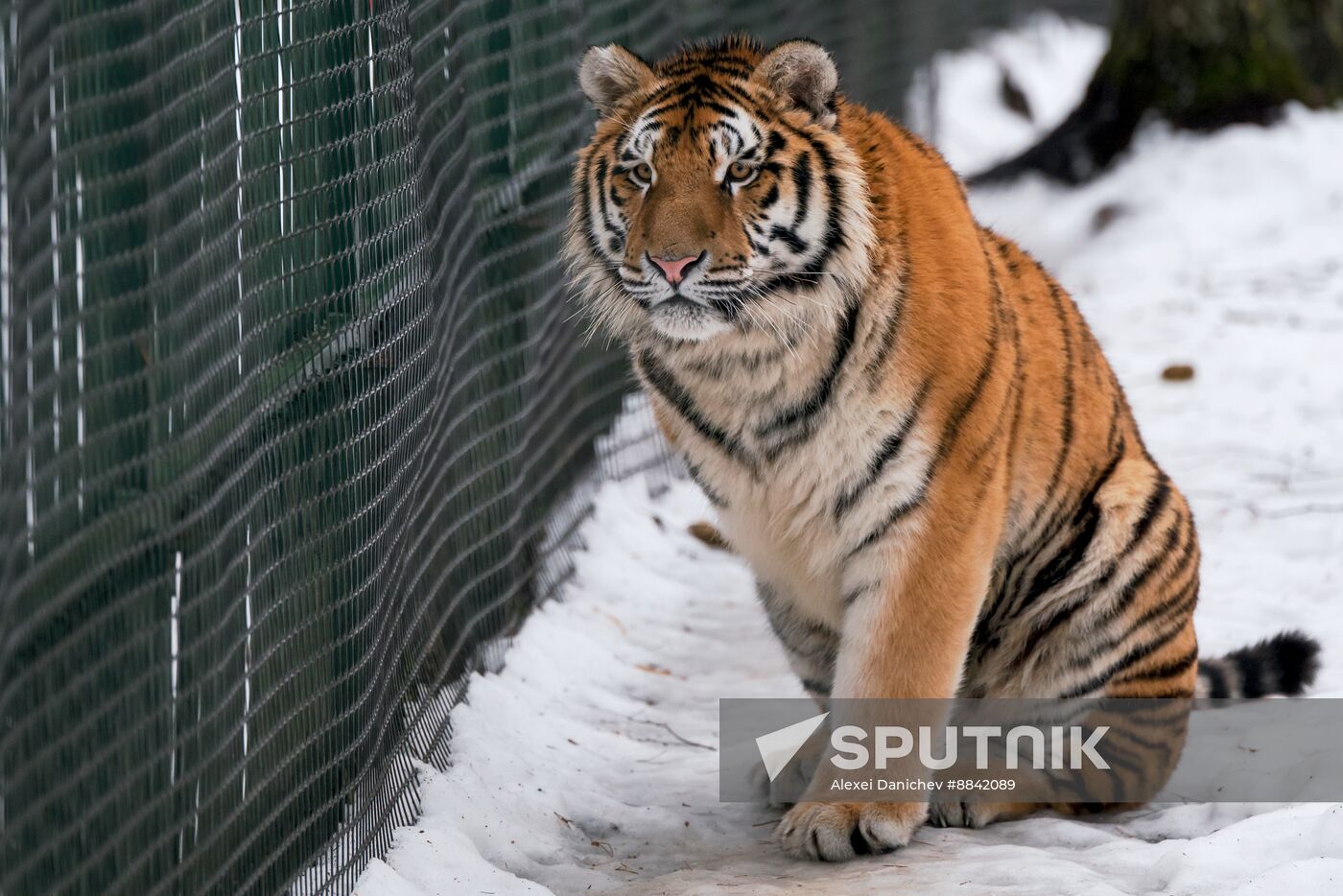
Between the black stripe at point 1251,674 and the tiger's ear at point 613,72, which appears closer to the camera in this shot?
the tiger's ear at point 613,72

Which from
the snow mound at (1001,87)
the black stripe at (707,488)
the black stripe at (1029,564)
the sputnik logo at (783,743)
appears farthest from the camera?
the snow mound at (1001,87)

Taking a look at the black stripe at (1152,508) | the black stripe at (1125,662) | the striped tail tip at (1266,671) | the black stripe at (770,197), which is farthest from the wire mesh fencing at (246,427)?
the striped tail tip at (1266,671)

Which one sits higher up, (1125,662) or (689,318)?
(689,318)

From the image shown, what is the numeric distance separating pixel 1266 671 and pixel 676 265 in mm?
1714

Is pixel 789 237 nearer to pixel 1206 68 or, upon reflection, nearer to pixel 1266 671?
pixel 1266 671

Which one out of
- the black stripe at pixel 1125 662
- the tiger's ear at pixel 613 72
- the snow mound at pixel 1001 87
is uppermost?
the tiger's ear at pixel 613 72

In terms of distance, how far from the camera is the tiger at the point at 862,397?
303 cm

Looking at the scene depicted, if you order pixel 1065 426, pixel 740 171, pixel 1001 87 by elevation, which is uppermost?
pixel 740 171

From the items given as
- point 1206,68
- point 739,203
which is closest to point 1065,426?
point 739,203

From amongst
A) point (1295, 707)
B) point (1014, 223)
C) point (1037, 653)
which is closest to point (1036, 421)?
point (1037, 653)

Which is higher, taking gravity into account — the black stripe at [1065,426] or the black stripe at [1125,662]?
the black stripe at [1065,426]

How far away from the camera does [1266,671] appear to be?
141 inches

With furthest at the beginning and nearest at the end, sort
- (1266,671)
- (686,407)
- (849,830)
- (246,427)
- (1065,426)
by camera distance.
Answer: (1266,671) < (1065,426) < (686,407) < (849,830) < (246,427)

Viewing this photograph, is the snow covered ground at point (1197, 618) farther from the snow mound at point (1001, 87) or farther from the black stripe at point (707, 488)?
the snow mound at point (1001, 87)
